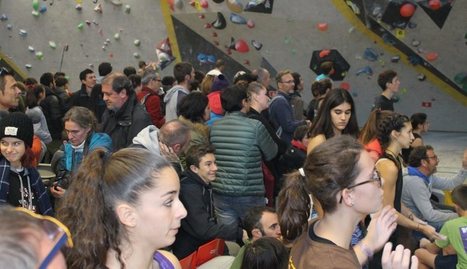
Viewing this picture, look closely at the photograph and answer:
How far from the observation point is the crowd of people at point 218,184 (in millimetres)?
1865

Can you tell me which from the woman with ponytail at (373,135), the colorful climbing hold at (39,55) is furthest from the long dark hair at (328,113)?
the colorful climbing hold at (39,55)


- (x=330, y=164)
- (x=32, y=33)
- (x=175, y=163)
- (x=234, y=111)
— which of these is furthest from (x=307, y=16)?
(x=330, y=164)

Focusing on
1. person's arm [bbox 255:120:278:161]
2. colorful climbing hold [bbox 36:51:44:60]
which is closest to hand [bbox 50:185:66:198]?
person's arm [bbox 255:120:278:161]

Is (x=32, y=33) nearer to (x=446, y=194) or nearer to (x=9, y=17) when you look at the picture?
(x=9, y=17)

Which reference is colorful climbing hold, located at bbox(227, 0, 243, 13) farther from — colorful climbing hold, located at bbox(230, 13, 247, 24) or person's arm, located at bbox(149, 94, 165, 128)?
person's arm, located at bbox(149, 94, 165, 128)

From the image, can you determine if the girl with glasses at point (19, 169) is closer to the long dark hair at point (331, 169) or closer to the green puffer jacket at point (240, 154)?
the green puffer jacket at point (240, 154)

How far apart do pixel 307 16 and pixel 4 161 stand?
28.0 feet

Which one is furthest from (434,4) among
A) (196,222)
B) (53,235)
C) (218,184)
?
(53,235)

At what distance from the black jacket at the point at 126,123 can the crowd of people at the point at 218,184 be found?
0.04 ft

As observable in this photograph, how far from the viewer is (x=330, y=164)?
214 centimetres

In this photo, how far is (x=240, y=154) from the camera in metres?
4.64

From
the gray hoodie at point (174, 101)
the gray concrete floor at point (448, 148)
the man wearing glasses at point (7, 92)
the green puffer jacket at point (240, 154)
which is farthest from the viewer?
the gray concrete floor at point (448, 148)

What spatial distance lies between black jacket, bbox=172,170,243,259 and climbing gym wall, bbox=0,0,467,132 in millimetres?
7796

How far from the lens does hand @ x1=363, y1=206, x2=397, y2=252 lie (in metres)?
2.18
